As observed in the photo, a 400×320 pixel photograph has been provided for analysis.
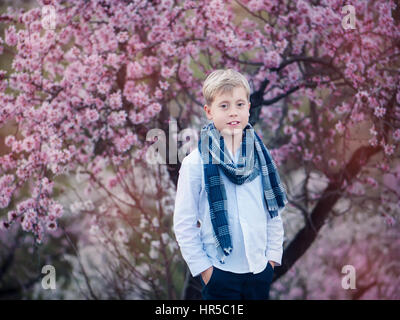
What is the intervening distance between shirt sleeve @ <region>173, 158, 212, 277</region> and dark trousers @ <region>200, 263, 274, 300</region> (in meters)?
0.08

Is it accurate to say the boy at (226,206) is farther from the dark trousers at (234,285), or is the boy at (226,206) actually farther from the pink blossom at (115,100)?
the pink blossom at (115,100)

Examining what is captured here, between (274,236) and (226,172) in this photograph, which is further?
(274,236)

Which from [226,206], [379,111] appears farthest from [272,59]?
[226,206]

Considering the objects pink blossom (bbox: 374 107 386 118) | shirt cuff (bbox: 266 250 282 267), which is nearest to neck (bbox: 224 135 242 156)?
shirt cuff (bbox: 266 250 282 267)

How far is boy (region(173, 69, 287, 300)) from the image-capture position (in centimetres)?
181

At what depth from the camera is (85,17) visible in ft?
10.4

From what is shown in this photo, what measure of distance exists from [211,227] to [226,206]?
0.12m

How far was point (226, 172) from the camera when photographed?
1.84 metres

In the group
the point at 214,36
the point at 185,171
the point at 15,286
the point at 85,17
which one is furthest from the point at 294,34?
the point at 15,286

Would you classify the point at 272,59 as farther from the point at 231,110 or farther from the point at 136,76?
the point at 231,110

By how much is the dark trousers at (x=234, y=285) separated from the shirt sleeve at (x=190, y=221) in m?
0.08

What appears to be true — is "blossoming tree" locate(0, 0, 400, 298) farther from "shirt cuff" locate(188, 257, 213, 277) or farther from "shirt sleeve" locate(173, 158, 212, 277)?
"shirt cuff" locate(188, 257, 213, 277)

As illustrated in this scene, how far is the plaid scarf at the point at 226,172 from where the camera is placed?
5.86 feet

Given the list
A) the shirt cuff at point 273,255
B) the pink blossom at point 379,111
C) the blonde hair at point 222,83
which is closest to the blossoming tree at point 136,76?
the pink blossom at point 379,111
